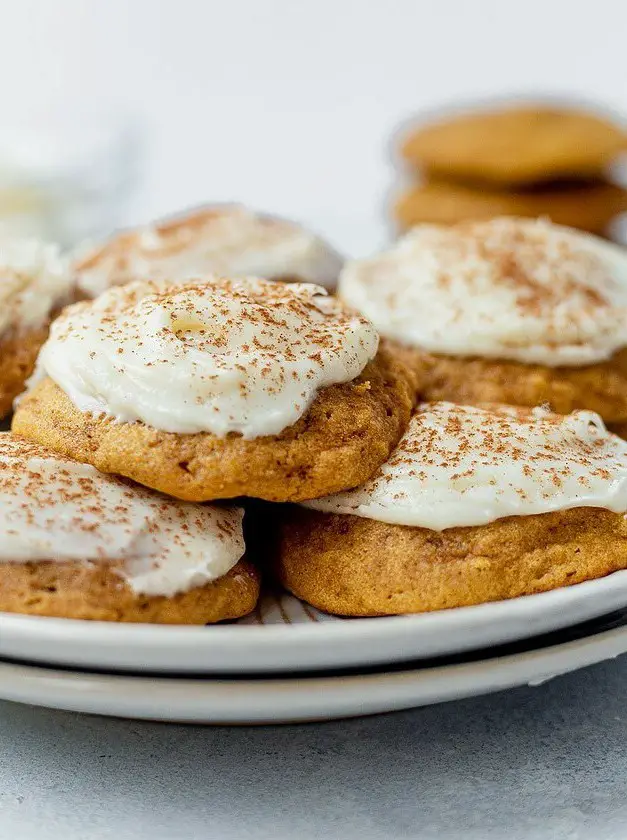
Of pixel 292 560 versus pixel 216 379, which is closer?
pixel 216 379

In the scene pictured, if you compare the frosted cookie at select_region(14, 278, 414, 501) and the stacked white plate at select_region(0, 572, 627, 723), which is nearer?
the stacked white plate at select_region(0, 572, 627, 723)

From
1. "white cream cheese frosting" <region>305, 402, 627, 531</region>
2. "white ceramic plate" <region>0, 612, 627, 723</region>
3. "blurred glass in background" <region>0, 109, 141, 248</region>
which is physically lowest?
"blurred glass in background" <region>0, 109, 141, 248</region>

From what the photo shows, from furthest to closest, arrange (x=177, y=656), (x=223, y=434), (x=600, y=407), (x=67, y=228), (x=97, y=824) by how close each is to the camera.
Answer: (x=67, y=228) < (x=600, y=407) < (x=223, y=434) < (x=97, y=824) < (x=177, y=656)

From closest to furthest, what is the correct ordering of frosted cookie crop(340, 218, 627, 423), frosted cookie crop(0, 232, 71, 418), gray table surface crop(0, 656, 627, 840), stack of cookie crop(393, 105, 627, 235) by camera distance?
gray table surface crop(0, 656, 627, 840)
frosted cookie crop(0, 232, 71, 418)
frosted cookie crop(340, 218, 627, 423)
stack of cookie crop(393, 105, 627, 235)

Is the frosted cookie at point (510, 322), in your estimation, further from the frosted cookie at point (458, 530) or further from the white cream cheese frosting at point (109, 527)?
the white cream cheese frosting at point (109, 527)

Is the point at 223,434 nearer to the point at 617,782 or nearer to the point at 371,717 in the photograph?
the point at 371,717

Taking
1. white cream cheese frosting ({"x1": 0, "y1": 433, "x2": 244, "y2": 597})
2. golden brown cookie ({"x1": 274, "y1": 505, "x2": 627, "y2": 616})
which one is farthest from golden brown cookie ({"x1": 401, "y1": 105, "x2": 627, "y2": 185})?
white cream cheese frosting ({"x1": 0, "y1": 433, "x2": 244, "y2": 597})

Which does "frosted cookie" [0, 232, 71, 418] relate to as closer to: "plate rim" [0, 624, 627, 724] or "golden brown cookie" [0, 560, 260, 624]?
"golden brown cookie" [0, 560, 260, 624]

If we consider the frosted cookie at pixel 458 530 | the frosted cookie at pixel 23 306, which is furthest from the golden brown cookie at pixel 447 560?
the frosted cookie at pixel 23 306

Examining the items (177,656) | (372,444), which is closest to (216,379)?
(372,444)
